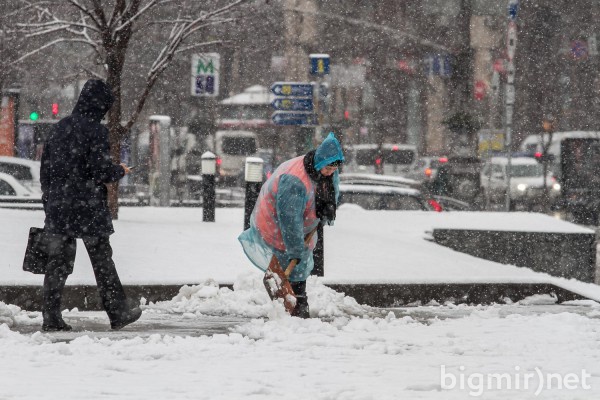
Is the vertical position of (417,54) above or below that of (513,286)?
above

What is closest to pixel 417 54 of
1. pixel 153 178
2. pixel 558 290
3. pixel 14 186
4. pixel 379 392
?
pixel 153 178

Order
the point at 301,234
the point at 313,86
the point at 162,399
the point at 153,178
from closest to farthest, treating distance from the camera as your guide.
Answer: the point at 162,399 < the point at 301,234 < the point at 313,86 < the point at 153,178

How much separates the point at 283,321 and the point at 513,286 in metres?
3.29

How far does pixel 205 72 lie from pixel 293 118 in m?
3.32

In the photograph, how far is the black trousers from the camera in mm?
8422

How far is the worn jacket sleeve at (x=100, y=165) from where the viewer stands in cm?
833

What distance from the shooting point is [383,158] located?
4497 cm

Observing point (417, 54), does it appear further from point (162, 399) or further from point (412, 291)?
point (162, 399)

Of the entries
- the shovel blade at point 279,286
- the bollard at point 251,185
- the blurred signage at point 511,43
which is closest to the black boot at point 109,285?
the shovel blade at point 279,286

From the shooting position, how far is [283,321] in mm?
8805

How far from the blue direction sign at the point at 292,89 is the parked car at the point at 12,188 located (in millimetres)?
4678

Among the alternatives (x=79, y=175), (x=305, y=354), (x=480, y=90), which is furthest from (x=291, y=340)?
(x=480, y=90)

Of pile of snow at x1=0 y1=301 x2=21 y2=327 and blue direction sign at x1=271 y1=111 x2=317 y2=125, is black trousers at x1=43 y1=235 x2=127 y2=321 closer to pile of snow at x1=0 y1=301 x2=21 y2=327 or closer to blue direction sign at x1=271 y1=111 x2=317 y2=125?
pile of snow at x1=0 y1=301 x2=21 y2=327

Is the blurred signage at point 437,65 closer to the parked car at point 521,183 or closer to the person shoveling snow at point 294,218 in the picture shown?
the parked car at point 521,183
